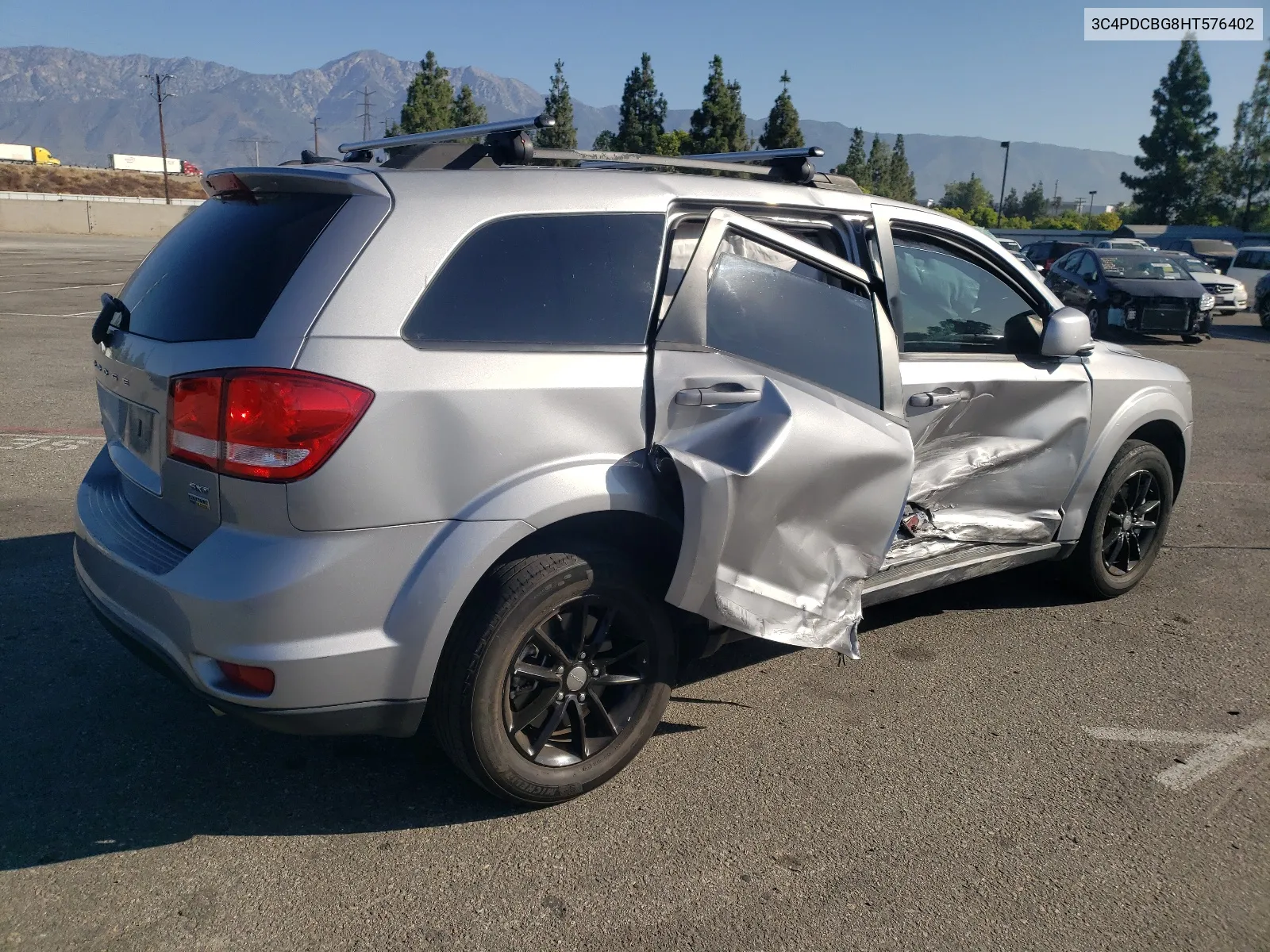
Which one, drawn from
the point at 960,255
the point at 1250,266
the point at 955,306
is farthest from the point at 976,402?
the point at 1250,266

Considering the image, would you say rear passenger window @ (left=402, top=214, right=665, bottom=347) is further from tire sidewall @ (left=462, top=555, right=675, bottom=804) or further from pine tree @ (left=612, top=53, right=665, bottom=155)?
pine tree @ (left=612, top=53, right=665, bottom=155)

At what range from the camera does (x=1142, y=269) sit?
733 inches

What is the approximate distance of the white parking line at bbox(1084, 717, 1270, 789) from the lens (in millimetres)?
3578

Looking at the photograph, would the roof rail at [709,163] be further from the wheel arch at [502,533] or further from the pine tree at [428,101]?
the pine tree at [428,101]

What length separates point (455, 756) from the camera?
3045 mm

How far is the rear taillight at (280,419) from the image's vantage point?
8.75ft

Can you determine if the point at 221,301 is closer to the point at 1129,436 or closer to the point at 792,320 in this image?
the point at 792,320

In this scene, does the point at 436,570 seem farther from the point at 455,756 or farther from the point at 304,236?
the point at 304,236

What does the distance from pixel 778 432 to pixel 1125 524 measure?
2.73 metres

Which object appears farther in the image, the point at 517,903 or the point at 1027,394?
the point at 1027,394

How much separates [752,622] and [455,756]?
101cm

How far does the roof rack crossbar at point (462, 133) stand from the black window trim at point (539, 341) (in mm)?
286

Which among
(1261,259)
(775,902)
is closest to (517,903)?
(775,902)

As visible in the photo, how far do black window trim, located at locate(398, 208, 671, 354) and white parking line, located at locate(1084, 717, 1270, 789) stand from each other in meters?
2.24
